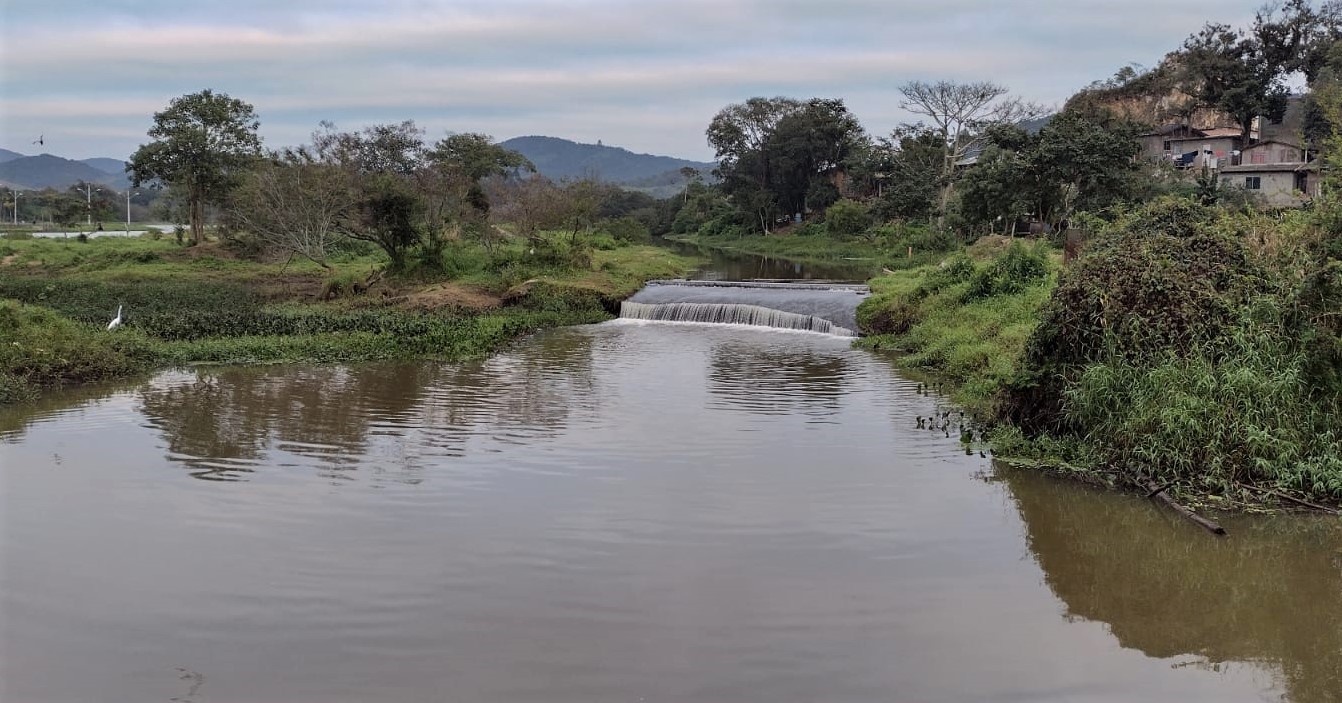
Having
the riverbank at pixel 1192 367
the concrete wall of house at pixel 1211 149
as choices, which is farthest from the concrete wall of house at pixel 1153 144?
the riverbank at pixel 1192 367

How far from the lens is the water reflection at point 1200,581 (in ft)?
19.1

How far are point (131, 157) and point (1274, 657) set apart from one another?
34305 mm

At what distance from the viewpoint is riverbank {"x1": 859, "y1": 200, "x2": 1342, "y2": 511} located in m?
8.48

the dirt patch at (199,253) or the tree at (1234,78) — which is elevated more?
the tree at (1234,78)

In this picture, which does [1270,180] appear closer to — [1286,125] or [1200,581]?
[1286,125]

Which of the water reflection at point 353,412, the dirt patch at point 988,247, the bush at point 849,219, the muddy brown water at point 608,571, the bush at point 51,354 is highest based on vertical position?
the bush at point 849,219

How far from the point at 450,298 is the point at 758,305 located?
7.52 metres

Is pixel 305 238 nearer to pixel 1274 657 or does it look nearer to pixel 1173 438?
pixel 1173 438

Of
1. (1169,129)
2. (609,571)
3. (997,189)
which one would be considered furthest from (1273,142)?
(609,571)

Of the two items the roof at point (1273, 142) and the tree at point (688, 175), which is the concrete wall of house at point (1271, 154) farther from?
the tree at point (688, 175)

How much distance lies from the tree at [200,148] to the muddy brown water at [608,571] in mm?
21500

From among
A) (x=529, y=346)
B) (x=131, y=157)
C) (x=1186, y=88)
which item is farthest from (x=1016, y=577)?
(x=1186, y=88)

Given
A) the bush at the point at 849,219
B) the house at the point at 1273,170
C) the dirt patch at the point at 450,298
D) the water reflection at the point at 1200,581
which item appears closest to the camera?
the water reflection at the point at 1200,581

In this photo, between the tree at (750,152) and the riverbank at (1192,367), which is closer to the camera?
the riverbank at (1192,367)
